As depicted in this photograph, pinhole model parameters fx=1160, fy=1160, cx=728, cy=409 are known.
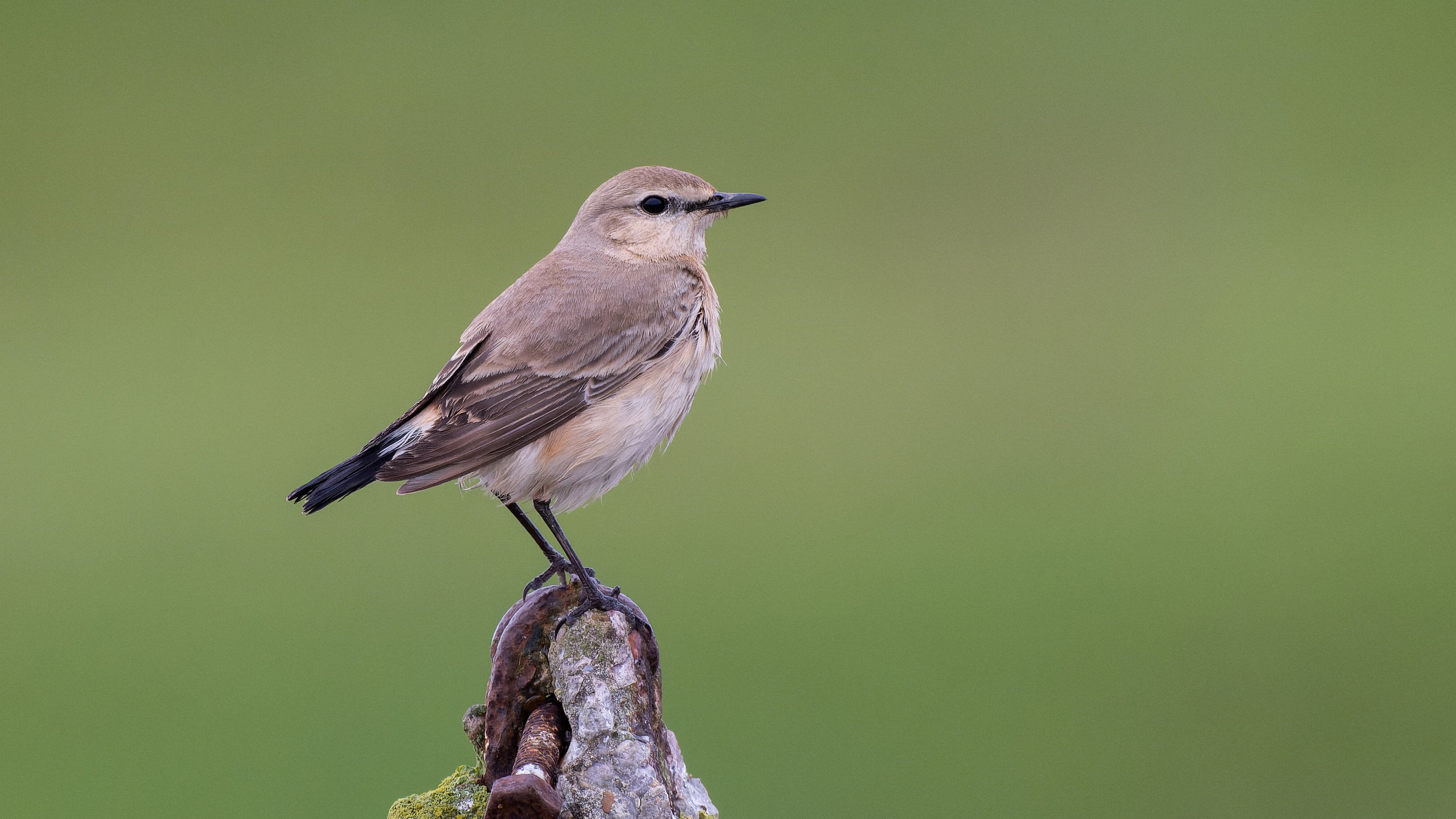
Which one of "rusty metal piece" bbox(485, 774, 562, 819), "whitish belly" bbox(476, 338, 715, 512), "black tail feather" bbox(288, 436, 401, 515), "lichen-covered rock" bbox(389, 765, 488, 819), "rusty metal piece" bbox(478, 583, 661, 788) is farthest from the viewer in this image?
"whitish belly" bbox(476, 338, 715, 512)

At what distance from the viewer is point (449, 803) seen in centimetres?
274

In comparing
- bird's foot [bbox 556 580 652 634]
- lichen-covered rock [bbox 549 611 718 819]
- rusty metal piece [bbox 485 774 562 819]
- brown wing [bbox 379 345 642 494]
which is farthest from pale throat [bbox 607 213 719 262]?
rusty metal piece [bbox 485 774 562 819]

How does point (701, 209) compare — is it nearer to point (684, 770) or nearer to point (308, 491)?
point (308, 491)

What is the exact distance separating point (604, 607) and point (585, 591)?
31cm

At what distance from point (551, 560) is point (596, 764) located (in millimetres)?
1575

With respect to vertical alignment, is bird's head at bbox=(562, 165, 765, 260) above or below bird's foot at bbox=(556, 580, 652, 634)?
above

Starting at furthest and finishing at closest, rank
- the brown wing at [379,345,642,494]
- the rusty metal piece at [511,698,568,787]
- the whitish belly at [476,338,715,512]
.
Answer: the whitish belly at [476,338,715,512] < the brown wing at [379,345,642,494] < the rusty metal piece at [511,698,568,787]

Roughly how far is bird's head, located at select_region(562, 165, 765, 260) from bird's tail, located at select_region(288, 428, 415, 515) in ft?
4.90

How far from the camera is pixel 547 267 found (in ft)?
15.6

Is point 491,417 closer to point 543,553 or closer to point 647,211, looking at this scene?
point 543,553

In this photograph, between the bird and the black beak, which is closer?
the bird

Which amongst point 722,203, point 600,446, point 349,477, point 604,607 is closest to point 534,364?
point 600,446

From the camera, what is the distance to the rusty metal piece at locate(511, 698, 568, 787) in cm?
248

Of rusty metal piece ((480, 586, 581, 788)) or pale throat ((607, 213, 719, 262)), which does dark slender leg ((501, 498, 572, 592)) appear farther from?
pale throat ((607, 213, 719, 262))
